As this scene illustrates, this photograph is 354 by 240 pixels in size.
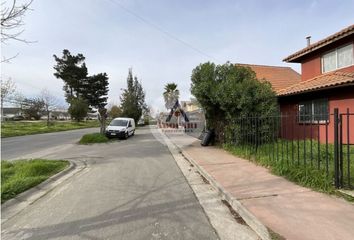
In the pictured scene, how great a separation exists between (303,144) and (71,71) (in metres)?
60.4

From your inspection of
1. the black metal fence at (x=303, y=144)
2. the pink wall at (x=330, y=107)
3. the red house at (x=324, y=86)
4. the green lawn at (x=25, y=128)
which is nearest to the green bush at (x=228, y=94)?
the black metal fence at (x=303, y=144)

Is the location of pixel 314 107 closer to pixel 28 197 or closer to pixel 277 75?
pixel 277 75

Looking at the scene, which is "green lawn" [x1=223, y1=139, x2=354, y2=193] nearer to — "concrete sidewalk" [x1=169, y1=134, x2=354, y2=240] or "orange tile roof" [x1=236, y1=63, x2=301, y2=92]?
"concrete sidewalk" [x1=169, y1=134, x2=354, y2=240]

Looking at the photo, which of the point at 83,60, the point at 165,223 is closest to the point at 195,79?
the point at 165,223

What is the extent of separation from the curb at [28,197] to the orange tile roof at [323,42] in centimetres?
1284

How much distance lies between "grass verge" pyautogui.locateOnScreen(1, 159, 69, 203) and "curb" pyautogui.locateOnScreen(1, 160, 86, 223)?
0.12 meters

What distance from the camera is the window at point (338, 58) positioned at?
46.3ft

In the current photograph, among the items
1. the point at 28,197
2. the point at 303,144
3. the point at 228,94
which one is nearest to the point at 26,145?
the point at 228,94

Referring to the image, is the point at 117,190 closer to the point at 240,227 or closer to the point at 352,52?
the point at 240,227

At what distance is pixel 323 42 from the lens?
1518 cm

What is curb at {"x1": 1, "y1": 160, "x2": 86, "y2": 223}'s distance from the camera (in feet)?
20.0

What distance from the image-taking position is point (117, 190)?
7.52 metres

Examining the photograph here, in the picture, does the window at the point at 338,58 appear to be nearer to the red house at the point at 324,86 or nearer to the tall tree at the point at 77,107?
the red house at the point at 324,86

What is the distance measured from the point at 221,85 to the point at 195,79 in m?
2.07
